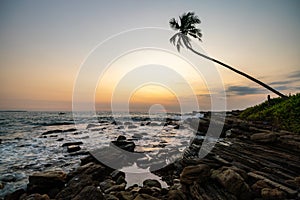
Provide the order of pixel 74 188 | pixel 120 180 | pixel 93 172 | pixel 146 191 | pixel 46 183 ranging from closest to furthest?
pixel 146 191
pixel 74 188
pixel 46 183
pixel 120 180
pixel 93 172

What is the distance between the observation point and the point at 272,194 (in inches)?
194

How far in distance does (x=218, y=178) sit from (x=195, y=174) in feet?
3.11

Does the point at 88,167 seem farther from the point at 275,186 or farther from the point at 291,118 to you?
the point at 291,118

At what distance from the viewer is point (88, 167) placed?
11211mm

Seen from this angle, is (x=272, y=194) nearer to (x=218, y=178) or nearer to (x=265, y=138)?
(x=218, y=178)

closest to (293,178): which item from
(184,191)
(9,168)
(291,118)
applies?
(184,191)

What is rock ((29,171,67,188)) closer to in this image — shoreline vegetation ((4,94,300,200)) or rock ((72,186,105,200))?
shoreline vegetation ((4,94,300,200))

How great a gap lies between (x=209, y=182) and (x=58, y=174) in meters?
7.61

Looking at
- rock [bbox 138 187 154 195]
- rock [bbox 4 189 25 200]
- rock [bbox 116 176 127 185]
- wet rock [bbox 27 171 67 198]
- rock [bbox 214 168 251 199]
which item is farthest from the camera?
rock [bbox 116 176 127 185]

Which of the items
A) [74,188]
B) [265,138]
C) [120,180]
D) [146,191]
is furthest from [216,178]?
[74,188]

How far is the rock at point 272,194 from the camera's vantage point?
4852 mm

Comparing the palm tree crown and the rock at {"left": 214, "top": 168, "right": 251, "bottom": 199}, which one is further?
the palm tree crown

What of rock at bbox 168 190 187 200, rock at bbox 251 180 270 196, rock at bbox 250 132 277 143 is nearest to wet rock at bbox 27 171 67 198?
rock at bbox 168 190 187 200

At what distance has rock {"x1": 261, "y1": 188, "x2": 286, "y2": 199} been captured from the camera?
4.85 meters
